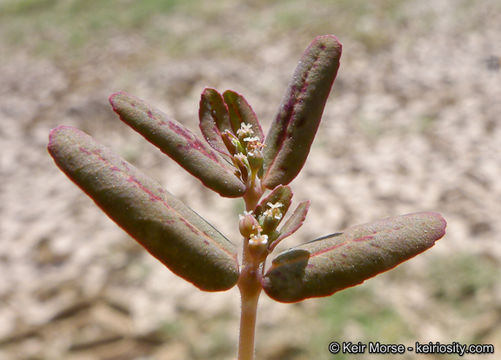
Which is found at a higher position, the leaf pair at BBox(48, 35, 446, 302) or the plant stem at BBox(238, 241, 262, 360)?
the leaf pair at BBox(48, 35, 446, 302)

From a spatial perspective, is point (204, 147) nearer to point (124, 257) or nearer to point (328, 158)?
point (124, 257)

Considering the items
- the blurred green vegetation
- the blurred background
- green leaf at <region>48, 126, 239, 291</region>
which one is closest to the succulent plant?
green leaf at <region>48, 126, 239, 291</region>

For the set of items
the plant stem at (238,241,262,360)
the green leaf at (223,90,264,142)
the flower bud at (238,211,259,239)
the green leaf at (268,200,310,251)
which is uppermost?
the green leaf at (223,90,264,142)

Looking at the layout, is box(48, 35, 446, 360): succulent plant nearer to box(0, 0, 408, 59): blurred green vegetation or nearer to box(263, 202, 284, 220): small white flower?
box(263, 202, 284, 220): small white flower

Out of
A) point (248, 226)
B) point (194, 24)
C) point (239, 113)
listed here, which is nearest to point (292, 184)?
point (239, 113)

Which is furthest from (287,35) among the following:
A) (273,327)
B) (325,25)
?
(273,327)

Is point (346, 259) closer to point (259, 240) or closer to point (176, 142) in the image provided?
point (259, 240)
